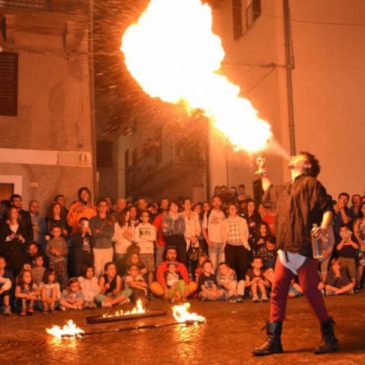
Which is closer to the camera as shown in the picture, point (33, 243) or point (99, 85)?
point (33, 243)

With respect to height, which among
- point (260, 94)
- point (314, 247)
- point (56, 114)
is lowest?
point (314, 247)

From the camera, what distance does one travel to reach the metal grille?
43.2 feet

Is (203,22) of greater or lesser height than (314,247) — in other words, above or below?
above

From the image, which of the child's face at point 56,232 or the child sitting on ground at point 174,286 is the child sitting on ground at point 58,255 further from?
the child sitting on ground at point 174,286

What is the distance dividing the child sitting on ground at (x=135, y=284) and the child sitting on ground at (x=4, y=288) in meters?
2.07

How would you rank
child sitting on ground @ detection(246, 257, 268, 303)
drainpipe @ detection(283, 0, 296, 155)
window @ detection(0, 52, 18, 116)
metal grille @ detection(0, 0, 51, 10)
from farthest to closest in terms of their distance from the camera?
drainpipe @ detection(283, 0, 296, 155) → metal grille @ detection(0, 0, 51, 10) → window @ detection(0, 52, 18, 116) → child sitting on ground @ detection(246, 257, 268, 303)

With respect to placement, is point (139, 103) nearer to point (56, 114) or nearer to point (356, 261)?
point (56, 114)

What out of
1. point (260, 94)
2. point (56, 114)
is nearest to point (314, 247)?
point (56, 114)

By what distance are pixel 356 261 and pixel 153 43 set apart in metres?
5.84

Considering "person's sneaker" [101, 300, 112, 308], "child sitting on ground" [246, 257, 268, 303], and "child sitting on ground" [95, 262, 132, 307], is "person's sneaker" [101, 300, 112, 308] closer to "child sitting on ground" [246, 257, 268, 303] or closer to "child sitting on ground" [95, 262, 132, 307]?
"child sitting on ground" [95, 262, 132, 307]

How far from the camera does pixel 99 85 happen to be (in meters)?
16.8

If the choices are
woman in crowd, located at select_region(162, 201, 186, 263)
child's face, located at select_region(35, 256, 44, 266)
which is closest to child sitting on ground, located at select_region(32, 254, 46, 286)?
child's face, located at select_region(35, 256, 44, 266)

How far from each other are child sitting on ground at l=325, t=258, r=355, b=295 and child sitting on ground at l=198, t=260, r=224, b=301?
206 centimetres

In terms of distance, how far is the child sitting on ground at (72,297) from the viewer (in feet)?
31.6
